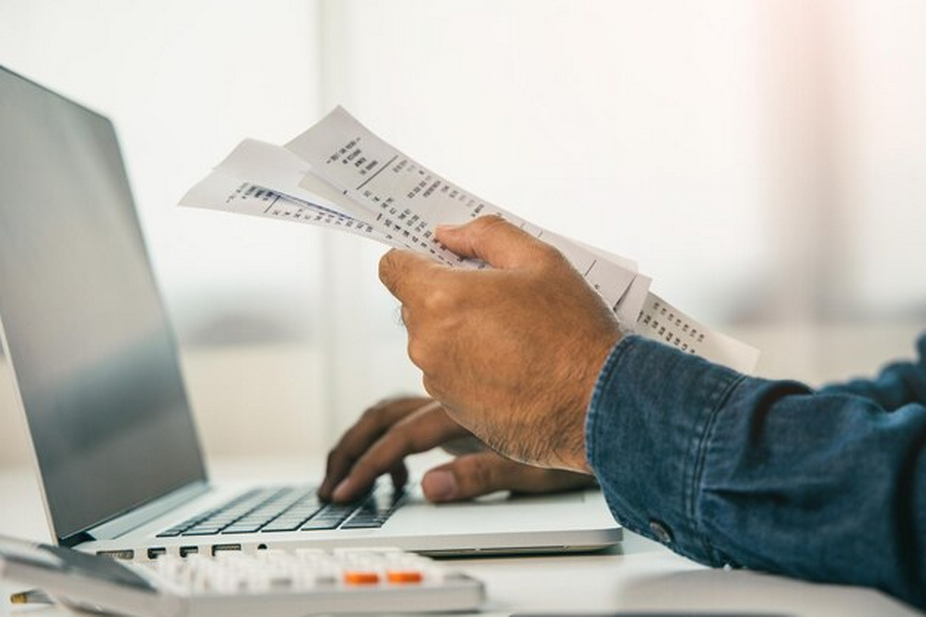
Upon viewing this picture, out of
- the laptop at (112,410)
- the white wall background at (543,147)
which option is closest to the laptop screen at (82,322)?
the laptop at (112,410)

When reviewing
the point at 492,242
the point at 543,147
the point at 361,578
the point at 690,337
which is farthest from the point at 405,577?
the point at 543,147

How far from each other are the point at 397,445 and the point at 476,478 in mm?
101

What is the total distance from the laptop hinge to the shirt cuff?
38cm

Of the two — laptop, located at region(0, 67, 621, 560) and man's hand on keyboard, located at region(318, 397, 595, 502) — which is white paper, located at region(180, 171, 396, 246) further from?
man's hand on keyboard, located at region(318, 397, 595, 502)

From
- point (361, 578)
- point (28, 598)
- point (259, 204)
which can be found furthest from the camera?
point (259, 204)

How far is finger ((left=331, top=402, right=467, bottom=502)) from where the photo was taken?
99 centimetres

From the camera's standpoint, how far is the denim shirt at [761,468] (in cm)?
56

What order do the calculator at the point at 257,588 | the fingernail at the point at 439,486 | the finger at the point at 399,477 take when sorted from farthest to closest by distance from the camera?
1. the finger at the point at 399,477
2. the fingernail at the point at 439,486
3. the calculator at the point at 257,588

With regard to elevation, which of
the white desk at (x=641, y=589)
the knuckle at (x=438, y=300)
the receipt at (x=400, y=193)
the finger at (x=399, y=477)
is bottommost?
the white desk at (x=641, y=589)

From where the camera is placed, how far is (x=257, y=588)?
0.53 m

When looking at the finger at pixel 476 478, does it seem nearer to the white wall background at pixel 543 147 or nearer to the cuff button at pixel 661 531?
the cuff button at pixel 661 531

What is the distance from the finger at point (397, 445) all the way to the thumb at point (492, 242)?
0.99 feet

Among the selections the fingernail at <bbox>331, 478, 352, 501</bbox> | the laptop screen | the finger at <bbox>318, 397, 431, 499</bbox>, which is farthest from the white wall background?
the fingernail at <bbox>331, 478, 352, 501</bbox>

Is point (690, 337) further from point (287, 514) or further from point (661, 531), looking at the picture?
point (287, 514)
